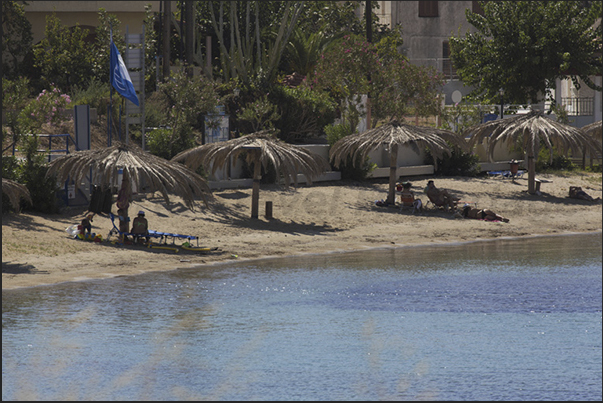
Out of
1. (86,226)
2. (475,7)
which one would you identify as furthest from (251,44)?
(86,226)

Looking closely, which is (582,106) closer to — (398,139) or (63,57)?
(398,139)

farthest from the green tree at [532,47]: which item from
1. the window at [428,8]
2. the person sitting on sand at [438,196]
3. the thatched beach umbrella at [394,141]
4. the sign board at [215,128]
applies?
the sign board at [215,128]

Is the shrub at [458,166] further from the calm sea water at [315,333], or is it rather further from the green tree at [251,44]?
the calm sea water at [315,333]

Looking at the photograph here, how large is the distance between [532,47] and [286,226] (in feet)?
67.2

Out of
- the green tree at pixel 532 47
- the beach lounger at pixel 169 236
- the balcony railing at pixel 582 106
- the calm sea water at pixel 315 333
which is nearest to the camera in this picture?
the calm sea water at pixel 315 333

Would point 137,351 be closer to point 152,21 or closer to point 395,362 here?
point 395,362

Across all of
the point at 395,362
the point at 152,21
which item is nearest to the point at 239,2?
the point at 152,21

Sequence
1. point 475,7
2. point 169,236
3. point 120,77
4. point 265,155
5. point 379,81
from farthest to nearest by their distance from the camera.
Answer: point 475,7
point 379,81
point 120,77
point 265,155
point 169,236

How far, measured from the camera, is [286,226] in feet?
80.5

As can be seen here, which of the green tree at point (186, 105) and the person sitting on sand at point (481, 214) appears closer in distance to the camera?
the person sitting on sand at point (481, 214)

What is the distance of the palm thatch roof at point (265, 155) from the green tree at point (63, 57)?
12.8 meters

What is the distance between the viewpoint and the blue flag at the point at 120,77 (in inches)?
977

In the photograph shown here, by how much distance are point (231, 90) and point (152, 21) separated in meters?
5.35

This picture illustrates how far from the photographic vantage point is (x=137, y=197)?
24.8 m
